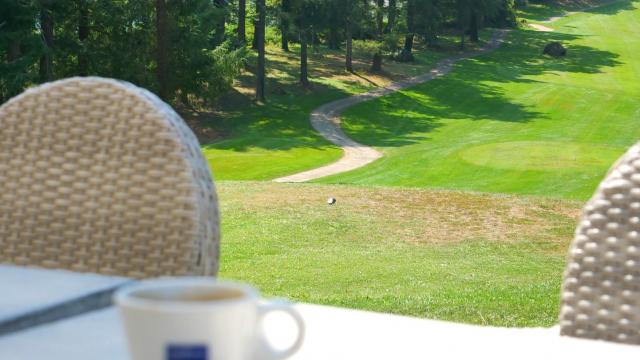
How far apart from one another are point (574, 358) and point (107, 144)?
1.43 meters

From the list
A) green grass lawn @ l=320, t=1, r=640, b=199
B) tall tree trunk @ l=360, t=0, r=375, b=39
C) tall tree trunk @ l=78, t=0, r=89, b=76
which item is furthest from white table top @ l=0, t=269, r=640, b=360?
tall tree trunk @ l=360, t=0, r=375, b=39

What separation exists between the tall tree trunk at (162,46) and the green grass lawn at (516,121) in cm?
722

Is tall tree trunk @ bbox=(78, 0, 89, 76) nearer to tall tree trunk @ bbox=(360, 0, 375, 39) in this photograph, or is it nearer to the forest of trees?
the forest of trees

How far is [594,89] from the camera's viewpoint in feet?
147

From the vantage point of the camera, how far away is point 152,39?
37344 mm

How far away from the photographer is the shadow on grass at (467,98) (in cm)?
3753

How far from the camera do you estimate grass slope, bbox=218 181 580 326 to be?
8.66 meters

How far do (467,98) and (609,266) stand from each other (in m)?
42.2

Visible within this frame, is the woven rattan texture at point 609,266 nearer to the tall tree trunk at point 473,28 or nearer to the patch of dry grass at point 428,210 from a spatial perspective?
the patch of dry grass at point 428,210

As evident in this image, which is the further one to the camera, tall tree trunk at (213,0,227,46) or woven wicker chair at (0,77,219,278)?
tall tree trunk at (213,0,227,46)

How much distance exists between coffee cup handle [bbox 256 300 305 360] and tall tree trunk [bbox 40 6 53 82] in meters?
30.3

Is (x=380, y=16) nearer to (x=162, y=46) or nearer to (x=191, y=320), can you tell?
(x=162, y=46)

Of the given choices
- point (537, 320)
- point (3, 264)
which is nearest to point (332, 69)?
point (537, 320)

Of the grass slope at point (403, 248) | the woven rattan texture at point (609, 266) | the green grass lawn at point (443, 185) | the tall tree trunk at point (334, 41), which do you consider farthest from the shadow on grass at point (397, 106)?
the woven rattan texture at point (609, 266)
